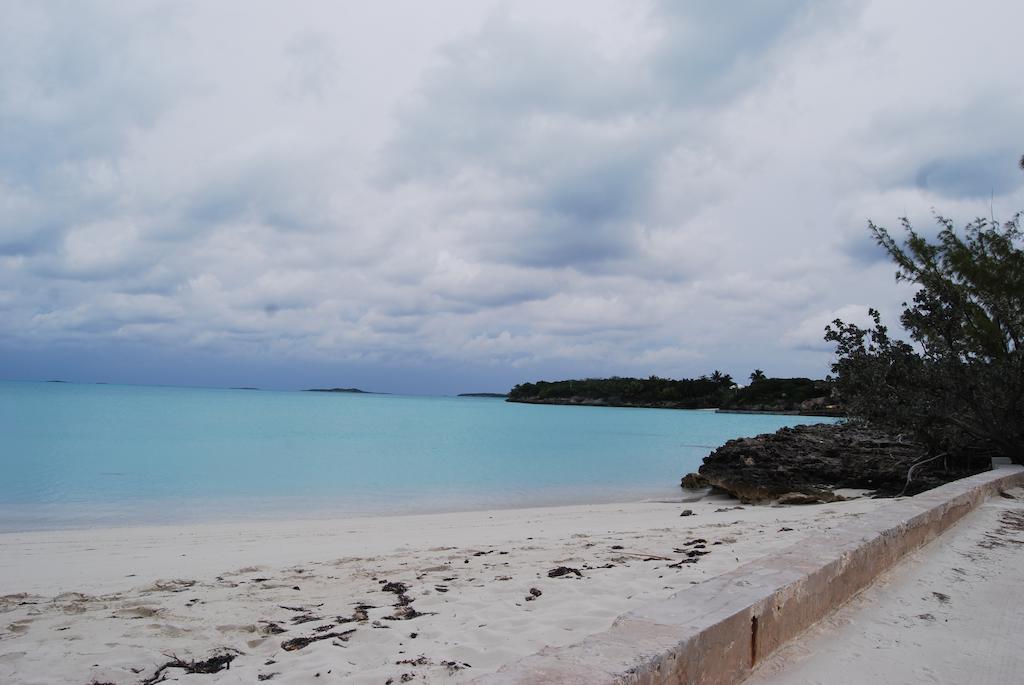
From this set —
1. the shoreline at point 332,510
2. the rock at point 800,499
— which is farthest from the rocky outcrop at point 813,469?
the shoreline at point 332,510

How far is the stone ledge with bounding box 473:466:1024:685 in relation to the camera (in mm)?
2246

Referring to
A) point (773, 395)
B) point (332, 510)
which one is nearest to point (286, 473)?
point (332, 510)

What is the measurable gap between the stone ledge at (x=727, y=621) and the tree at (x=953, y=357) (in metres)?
8.32

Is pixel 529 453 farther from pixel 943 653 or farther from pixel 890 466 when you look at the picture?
pixel 943 653

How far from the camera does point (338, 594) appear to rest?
554 cm

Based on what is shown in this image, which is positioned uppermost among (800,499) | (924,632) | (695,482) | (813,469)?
(924,632)

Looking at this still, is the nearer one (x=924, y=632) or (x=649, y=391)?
(x=924, y=632)

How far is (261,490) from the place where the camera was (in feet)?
56.9

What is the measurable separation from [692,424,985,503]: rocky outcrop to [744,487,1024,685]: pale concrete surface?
784 centimetres

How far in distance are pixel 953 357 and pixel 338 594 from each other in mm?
11336

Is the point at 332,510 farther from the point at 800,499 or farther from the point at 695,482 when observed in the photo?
the point at 800,499

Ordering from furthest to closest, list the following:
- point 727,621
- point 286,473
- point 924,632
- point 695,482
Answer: point 286,473 → point 695,482 → point 924,632 → point 727,621

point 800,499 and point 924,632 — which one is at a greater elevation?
point 924,632

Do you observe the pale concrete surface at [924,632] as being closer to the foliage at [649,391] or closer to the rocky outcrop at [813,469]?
the rocky outcrop at [813,469]
